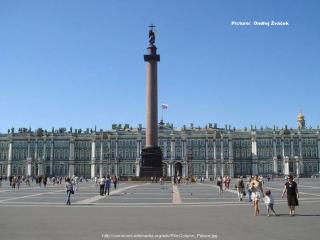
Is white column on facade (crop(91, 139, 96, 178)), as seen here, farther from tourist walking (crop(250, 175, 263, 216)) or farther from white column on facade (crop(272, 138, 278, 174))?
tourist walking (crop(250, 175, 263, 216))

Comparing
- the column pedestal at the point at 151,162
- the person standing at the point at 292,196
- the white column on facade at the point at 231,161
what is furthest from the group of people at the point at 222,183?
the white column on facade at the point at 231,161

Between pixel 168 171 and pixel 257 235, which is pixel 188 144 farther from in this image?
pixel 257 235

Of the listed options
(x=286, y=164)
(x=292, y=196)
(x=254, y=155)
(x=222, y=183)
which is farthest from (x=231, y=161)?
(x=292, y=196)

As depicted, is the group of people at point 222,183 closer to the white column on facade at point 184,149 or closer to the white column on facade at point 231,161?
the white column on facade at point 184,149

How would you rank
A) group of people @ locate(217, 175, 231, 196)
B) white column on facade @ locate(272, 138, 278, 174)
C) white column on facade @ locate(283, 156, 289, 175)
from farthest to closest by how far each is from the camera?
white column on facade @ locate(272, 138, 278, 174)
white column on facade @ locate(283, 156, 289, 175)
group of people @ locate(217, 175, 231, 196)

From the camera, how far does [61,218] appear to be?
624 inches

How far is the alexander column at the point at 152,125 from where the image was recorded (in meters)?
56.4

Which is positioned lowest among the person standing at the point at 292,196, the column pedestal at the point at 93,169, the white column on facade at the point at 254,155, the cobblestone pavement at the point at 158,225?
the cobblestone pavement at the point at 158,225

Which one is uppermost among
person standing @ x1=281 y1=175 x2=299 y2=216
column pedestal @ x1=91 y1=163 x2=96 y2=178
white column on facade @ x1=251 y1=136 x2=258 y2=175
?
white column on facade @ x1=251 y1=136 x2=258 y2=175

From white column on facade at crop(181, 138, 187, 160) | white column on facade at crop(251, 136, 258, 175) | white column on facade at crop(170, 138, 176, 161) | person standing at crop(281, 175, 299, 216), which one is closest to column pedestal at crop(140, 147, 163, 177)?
person standing at crop(281, 175, 299, 216)

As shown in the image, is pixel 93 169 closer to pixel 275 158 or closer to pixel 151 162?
pixel 275 158

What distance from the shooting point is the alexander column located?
56406mm

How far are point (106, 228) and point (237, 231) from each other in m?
3.75

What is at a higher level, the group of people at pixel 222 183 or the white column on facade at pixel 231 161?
the white column on facade at pixel 231 161
